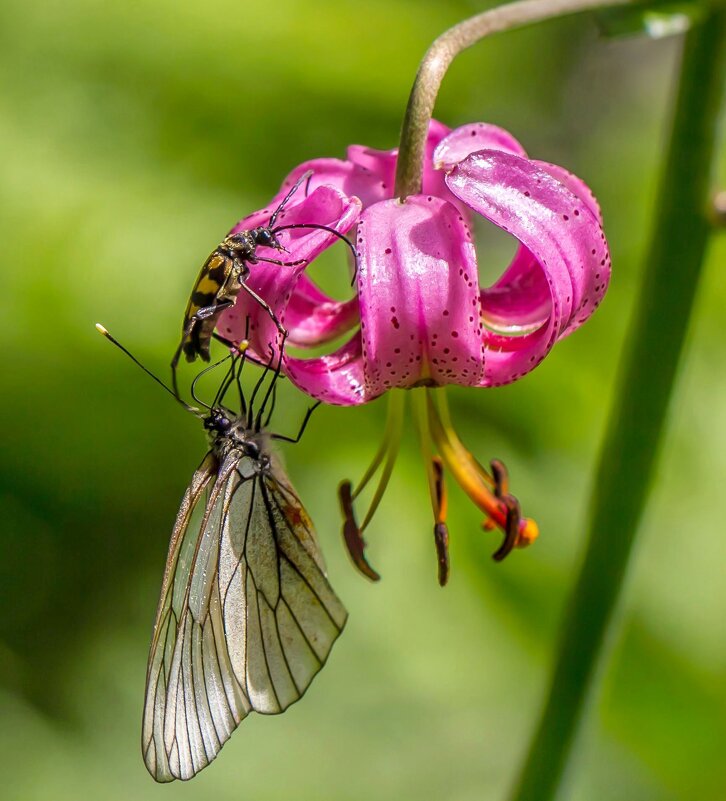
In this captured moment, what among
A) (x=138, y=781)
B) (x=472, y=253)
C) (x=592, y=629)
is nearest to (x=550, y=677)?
(x=592, y=629)

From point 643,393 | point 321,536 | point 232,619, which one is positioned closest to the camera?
point 643,393

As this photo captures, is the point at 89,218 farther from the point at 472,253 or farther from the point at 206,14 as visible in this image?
the point at 472,253

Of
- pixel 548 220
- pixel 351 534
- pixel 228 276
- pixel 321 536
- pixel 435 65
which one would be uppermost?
pixel 435 65

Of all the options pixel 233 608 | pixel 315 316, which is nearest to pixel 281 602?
pixel 233 608

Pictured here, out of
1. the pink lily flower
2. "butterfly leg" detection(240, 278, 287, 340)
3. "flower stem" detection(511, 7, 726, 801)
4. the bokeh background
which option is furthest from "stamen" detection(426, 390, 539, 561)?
the bokeh background

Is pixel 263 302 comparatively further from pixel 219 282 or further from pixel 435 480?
pixel 435 480

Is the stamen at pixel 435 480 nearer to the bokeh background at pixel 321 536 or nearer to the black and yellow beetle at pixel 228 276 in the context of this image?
the black and yellow beetle at pixel 228 276
